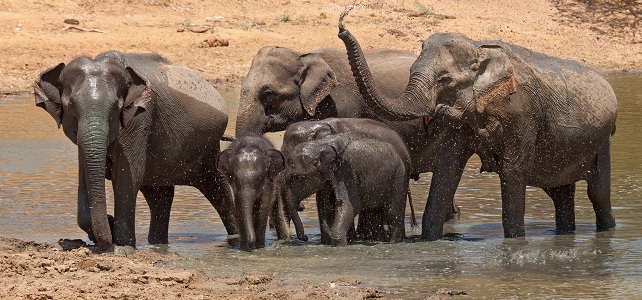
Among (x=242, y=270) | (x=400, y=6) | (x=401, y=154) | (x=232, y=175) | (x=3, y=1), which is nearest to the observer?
(x=242, y=270)

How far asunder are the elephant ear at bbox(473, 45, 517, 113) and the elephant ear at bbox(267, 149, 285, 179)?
5.25 feet

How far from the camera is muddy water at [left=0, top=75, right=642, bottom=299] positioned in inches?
356

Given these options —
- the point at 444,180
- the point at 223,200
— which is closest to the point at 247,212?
the point at 223,200

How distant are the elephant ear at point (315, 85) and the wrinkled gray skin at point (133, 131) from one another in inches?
60.0

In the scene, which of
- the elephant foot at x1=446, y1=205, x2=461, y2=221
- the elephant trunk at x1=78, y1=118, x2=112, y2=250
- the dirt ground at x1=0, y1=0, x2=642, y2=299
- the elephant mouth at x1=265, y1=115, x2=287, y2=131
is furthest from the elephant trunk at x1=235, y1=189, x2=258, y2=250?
the dirt ground at x1=0, y1=0, x2=642, y2=299

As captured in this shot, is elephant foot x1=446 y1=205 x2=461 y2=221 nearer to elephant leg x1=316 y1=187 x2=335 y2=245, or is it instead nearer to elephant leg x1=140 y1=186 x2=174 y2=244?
elephant leg x1=316 y1=187 x2=335 y2=245

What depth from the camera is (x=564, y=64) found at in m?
11.3

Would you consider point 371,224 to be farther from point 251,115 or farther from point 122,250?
point 122,250

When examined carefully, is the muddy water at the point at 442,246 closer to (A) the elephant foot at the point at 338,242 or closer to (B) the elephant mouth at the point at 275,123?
(A) the elephant foot at the point at 338,242

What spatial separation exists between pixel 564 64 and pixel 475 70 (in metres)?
1.22

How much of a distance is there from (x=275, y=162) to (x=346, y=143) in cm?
67

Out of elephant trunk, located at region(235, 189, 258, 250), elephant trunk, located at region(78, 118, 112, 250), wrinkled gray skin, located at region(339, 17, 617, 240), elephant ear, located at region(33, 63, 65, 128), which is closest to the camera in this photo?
elephant trunk, located at region(78, 118, 112, 250)

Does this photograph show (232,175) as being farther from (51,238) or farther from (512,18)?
(512,18)

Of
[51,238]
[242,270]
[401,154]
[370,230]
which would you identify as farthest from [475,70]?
[51,238]
